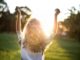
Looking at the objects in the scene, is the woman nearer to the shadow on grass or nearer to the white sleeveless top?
the white sleeveless top

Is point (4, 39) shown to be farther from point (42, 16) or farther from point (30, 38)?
point (42, 16)

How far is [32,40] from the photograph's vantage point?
1215mm

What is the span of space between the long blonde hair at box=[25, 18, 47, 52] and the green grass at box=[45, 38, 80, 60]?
0.17 feet

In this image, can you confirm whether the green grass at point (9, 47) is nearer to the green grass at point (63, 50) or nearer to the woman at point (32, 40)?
the woman at point (32, 40)

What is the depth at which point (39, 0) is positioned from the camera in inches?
47.9

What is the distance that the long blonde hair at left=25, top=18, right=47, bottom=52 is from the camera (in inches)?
47.6

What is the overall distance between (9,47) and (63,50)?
31cm

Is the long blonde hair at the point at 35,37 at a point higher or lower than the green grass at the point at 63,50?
higher

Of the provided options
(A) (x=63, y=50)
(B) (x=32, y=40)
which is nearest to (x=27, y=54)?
(B) (x=32, y=40)

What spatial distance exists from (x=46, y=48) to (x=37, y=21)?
0.16 meters

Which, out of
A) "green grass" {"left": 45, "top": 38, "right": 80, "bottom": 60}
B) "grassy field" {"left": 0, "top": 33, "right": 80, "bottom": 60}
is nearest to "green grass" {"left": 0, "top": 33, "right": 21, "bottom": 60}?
"grassy field" {"left": 0, "top": 33, "right": 80, "bottom": 60}

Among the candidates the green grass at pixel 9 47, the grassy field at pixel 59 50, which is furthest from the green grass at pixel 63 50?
the green grass at pixel 9 47

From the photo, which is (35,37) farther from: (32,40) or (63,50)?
(63,50)

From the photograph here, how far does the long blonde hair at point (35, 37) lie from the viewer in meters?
1.21
